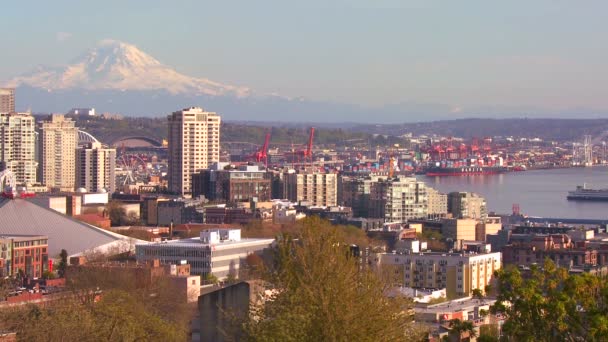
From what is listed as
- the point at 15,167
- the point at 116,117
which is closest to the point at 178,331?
the point at 15,167

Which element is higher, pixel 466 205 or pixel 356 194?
pixel 356 194

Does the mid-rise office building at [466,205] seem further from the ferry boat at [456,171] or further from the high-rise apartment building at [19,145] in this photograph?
the ferry boat at [456,171]

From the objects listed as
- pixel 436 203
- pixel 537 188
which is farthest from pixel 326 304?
pixel 537 188

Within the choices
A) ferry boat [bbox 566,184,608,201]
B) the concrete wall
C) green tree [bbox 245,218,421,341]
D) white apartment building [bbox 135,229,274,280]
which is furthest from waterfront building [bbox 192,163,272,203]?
green tree [bbox 245,218,421,341]

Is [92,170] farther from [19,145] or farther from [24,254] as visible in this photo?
[24,254]

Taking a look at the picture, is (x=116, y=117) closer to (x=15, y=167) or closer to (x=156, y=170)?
(x=156, y=170)

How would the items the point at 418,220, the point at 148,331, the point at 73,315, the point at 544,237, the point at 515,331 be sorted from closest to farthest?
the point at 515,331
the point at 73,315
the point at 148,331
the point at 544,237
the point at 418,220

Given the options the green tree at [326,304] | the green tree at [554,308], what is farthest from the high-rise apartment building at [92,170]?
the green tree at [554,308]
